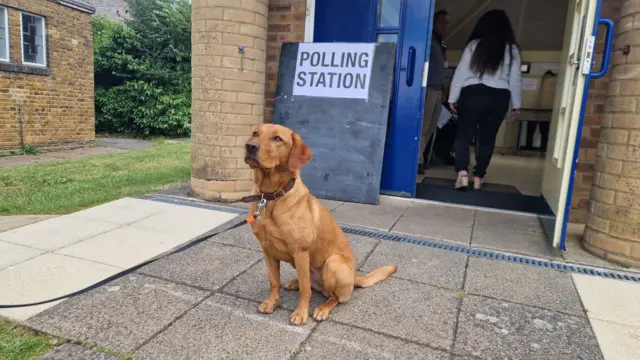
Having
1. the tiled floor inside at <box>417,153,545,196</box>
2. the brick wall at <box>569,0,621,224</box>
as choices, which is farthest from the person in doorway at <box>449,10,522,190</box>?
the tiled floor inside at <box>417,153,545,196</box>

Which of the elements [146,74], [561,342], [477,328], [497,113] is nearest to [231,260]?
[477,328]

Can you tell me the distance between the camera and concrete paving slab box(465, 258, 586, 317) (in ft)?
8.54

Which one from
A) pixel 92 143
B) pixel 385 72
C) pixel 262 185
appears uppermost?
pixel 385 72

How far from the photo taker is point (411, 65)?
488 cm

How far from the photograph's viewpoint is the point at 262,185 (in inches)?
85.4

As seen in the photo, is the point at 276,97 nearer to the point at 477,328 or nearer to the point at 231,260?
the point at 231,260

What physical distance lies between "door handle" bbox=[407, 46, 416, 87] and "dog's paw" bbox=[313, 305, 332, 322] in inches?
133

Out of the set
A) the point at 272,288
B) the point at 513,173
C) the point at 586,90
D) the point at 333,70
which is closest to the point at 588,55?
the point at 586,90

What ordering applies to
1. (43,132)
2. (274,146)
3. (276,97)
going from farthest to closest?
(43,132) → (276,97) → (274,146)

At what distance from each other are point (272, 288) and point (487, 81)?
150 inches

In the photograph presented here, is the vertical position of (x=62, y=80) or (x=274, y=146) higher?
(x=62, y=80)

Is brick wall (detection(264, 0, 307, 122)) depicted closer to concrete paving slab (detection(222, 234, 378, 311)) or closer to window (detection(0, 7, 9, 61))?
concrete paving slab (detection(222, 234, 378, 311))

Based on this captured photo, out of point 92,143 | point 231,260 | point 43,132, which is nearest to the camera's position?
point 231,260

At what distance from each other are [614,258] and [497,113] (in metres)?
2.18
